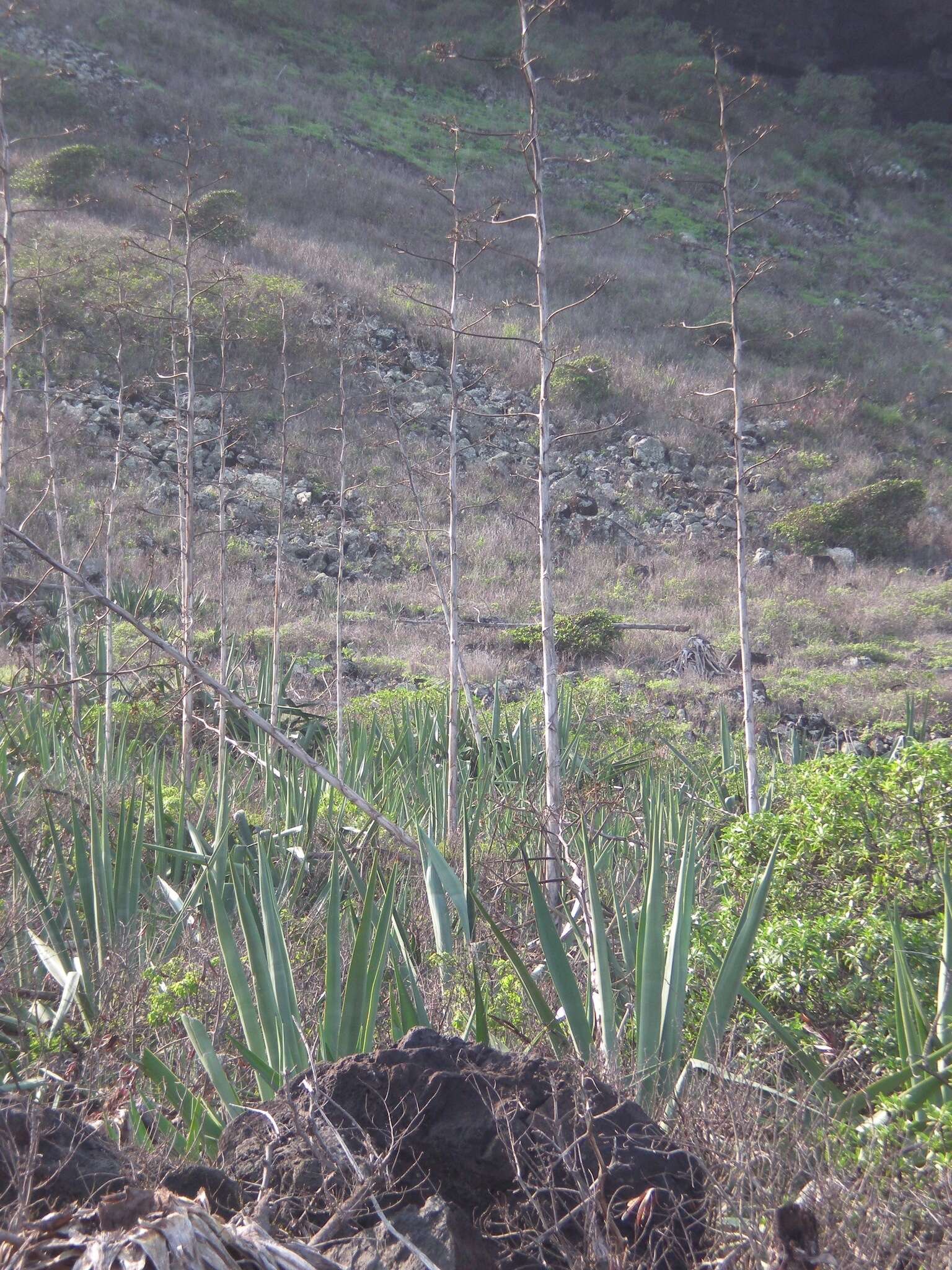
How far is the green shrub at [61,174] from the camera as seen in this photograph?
74.8 feet

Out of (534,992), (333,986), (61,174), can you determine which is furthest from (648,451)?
(333,986)

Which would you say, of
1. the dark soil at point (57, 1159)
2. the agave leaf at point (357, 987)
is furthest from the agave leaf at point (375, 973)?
the dark soil at point (57, 1159)

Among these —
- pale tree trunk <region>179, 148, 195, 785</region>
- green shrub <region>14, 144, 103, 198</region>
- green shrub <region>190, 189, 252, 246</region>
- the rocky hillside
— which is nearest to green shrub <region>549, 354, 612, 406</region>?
the rocky hillside

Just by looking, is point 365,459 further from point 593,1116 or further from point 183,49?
point 183,49

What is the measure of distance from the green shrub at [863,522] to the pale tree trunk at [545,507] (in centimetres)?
1536

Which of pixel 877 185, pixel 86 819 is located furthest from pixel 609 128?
pixel 86 819

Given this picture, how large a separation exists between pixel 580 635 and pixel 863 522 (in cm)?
840

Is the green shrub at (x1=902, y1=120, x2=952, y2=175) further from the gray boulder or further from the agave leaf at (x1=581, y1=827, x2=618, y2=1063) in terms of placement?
the agave leaf at (x1=581, y1=827, x2=618, y2=1063)

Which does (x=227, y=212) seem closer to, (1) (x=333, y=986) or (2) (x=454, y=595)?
(2) (x=454, y=595)

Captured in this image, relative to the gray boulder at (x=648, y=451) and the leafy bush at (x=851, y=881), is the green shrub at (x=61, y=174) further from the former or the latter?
the leafy bush at (x=851, y=881)

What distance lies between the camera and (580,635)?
1358 cm

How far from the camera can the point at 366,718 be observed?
31.0 ft

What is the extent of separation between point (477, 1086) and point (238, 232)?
24.9 m

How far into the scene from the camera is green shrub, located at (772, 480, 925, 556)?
1914 centimetres
